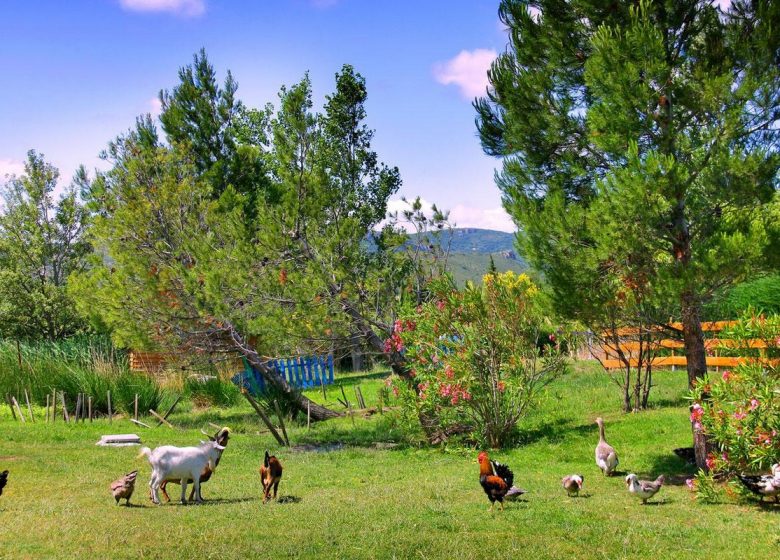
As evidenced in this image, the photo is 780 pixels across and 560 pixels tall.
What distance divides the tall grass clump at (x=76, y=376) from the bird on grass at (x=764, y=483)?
1350cm

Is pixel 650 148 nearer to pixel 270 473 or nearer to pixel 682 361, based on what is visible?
pixel 270 473

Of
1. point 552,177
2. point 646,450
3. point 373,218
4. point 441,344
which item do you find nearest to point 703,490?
point 646,450

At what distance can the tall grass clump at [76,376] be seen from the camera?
17156 millimetres

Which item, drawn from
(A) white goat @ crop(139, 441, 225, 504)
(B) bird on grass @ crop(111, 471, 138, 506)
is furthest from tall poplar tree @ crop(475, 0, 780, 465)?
(B) bird on grass @ crop(111, 471, 138, 506)

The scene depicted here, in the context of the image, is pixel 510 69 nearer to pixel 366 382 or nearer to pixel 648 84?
pixel 648 84

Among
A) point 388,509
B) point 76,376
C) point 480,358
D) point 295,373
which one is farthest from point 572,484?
point 295,373

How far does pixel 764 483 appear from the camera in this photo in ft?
23.3

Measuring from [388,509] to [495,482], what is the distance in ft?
3.75

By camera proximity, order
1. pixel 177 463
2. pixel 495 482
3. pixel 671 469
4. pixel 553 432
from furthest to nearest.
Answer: pixel 553 432 < pixel 671 469 < pixel 177 463 < pixel 495 482

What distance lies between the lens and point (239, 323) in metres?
14.2

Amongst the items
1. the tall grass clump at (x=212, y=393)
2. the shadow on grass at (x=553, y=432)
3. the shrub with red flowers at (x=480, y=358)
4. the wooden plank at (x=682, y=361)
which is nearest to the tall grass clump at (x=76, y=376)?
the tall grass clump at (x=212, y=393)

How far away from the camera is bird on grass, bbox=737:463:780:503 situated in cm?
704

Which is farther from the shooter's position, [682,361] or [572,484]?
[682,361]

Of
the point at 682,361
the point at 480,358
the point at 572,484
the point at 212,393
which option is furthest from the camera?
the point at 212,393
